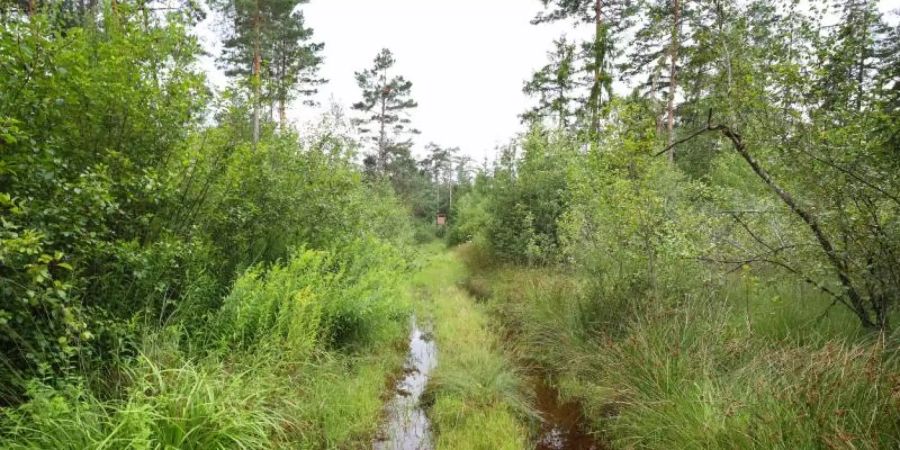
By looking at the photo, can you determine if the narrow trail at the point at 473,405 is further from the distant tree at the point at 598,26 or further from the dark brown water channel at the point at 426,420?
the distant tree at the point at 598,26

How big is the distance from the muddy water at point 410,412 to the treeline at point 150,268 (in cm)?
25

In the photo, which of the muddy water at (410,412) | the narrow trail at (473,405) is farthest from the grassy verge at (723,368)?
the muddy water at (410,412)

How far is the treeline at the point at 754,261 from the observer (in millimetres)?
2848

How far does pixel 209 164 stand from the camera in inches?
160

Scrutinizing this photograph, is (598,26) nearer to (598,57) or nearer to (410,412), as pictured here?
(598,57)

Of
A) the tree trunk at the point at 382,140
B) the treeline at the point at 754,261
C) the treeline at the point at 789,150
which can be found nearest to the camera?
the treeline at the point at 754,261

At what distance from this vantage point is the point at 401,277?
717 centimetres

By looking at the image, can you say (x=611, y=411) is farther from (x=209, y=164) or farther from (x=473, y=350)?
(x=209, y=164)

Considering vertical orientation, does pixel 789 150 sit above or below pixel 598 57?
below

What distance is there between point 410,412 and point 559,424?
1.69m

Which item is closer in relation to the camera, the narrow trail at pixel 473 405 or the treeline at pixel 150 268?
the treeline at pixel 150 268

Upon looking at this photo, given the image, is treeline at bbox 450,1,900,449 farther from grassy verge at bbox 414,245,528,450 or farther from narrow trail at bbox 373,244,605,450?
grassy verge at bbox 414,245,528,450

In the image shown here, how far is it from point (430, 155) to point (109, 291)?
49654mm

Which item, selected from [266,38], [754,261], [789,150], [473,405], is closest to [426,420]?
[473,405]
